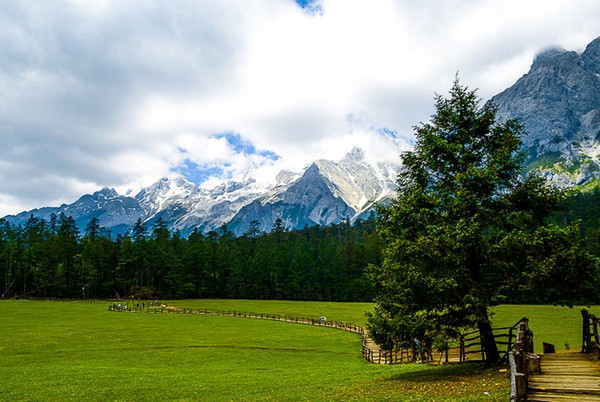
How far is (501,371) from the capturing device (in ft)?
60.3

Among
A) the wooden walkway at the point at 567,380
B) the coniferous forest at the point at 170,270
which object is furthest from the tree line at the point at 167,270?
the wooden walkway at the point at 567,380

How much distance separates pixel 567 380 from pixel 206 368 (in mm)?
23235

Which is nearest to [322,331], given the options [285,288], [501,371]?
[501,371]

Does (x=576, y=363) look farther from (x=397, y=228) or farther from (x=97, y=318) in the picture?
(x=97, y=318)

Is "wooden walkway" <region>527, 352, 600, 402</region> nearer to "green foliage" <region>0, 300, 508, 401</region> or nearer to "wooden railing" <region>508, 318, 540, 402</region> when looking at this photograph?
"wooden railing" <region>508, 318, 540, 402</region>

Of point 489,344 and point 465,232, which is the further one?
point 489,344

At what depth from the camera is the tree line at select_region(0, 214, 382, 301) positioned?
11106 centimetres

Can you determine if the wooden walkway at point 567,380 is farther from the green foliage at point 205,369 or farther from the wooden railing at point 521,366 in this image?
the green foliage at point 205,369

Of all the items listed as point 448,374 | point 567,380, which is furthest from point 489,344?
point 567,380

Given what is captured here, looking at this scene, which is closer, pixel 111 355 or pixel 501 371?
pixel 501 371

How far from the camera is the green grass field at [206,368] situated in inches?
730

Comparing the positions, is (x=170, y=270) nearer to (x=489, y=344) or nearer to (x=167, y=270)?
(x=167, y=270)

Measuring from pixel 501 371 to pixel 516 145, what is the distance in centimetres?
1219

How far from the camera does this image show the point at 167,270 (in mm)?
123438
